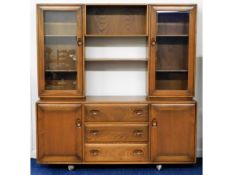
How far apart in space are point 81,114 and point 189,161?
89 centimetres

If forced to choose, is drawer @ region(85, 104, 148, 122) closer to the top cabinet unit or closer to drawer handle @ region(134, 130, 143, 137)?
drawer handle @ region(134, 130, 143, 137)

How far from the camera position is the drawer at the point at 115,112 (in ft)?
7.27

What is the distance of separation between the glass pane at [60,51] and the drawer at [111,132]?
36cm

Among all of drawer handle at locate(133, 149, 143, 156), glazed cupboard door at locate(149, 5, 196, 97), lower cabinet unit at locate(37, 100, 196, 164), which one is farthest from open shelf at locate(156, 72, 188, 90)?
drawer handle at locate(133, 149, 143, 156)

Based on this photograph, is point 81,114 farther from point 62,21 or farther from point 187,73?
point 187,73

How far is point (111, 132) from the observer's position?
223 cm

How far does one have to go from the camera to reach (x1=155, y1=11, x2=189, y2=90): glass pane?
89.0 inches

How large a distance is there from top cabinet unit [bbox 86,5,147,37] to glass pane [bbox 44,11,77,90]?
212 mm

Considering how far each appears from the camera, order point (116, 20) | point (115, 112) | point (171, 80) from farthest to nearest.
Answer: point (116, 20) < point (171, 80) < point (115, 112)

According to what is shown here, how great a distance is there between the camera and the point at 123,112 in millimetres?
2219

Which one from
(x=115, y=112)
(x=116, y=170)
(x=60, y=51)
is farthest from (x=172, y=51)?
(x=116, y=170)

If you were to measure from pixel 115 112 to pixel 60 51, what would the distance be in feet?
2.07

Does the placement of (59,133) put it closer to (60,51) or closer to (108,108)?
(108,108)
